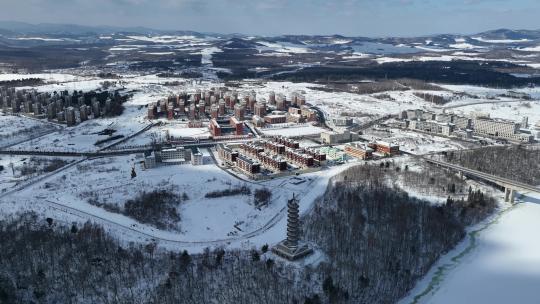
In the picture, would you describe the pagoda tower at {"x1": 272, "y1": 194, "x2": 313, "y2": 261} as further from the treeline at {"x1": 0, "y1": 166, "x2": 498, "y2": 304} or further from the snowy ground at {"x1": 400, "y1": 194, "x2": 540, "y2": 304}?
the snowy ground at {"x1": 400, "y1": 194, "x2": 540, "y2": 304}

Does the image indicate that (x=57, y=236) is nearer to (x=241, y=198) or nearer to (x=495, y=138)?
(x=241, y=198)

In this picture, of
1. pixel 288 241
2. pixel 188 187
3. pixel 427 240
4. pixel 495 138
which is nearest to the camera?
pixel 288 241

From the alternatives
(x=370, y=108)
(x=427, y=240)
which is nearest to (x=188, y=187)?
(x=427, y=240)

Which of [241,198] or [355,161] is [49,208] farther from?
[355,161]

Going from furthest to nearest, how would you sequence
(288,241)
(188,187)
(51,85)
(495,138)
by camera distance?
(51,85) < (495,138) < (188,187) < (288,241)

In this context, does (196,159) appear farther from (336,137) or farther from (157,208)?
(336,137)

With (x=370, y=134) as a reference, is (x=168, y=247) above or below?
below

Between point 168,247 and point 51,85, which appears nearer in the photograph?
point 168,247

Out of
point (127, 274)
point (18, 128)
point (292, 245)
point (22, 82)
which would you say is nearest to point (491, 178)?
point (292, 245)
